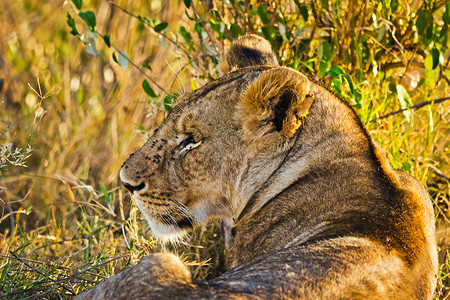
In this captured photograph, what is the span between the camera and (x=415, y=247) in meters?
2.81

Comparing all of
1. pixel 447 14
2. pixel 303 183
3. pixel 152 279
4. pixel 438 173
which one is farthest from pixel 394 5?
pixel 152 279

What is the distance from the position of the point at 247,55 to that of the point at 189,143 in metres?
0.75

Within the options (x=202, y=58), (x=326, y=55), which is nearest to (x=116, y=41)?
(x=202, y=58)

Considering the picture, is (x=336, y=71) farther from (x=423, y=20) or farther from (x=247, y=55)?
(x=423, y=20)

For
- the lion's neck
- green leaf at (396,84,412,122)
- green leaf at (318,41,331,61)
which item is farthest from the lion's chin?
green leaf at (396,84,412,122)

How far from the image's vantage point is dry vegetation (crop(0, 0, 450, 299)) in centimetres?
390

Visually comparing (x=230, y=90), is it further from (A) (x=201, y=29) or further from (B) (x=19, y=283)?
(B) (x=19, y=283)

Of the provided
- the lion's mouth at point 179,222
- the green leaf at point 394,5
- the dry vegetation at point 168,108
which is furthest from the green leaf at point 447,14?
the lion's mouth at point 179,222

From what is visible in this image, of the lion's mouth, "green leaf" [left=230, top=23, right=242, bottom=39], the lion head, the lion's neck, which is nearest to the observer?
the lion's neck

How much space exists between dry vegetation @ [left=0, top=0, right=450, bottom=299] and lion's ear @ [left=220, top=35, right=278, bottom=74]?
0.33 meters

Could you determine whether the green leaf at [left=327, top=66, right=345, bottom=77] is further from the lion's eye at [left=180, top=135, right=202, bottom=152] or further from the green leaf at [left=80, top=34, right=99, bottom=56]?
the green leaf at [left=80, top=34, right=99, bottom=56]

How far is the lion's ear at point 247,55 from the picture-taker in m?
3.86

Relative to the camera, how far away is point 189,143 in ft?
11.4

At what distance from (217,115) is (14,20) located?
14.3 ft
